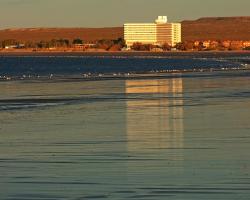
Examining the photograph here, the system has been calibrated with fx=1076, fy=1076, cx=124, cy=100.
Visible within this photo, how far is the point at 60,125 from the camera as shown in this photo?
2405 centimetres

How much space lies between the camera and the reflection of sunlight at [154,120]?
63.7 feet

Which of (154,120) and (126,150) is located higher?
(126,150)

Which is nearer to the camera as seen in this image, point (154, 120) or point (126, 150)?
point (126, 150)

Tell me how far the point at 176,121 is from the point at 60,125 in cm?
269

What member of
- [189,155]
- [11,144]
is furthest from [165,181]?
[11,144]

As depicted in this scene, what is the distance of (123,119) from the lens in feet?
83.9

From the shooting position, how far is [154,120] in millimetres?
25016

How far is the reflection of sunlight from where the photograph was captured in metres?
19.4

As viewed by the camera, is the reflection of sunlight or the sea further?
the reflection of sunlight

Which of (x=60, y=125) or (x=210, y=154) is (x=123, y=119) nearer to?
(x=60, y=125)

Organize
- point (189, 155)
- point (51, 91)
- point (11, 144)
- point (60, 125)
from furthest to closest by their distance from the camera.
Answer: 1. point (51, 91)
2. point (60, 125)
3. point (11, 144)
4. point (189, 155)

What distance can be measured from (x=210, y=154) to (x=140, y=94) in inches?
822

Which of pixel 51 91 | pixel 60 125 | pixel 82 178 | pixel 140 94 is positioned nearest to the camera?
pixel 82 178

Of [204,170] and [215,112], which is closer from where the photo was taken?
[204,170]
